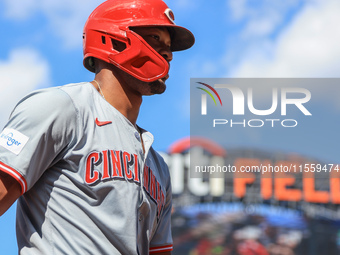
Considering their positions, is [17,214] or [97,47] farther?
[97,47]

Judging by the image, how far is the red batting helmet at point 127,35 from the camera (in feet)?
9.26

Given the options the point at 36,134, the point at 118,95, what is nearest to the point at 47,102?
the point at 36,134

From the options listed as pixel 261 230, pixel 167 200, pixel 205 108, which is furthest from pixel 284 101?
pixel 167 200

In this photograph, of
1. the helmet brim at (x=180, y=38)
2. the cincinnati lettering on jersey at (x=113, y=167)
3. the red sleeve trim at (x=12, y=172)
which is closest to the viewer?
the red sleeve trim at (x=12, y=172)

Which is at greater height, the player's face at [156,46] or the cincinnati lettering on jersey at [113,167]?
the player's face at [156,46]

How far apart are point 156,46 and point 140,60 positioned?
0.16 meters

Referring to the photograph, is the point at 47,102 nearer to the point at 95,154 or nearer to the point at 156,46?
the point at 95,154

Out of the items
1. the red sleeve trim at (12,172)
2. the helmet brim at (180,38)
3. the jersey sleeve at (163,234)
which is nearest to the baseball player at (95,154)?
the red sleeve trim at (12,172)

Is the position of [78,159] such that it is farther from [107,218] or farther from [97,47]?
[97,47]

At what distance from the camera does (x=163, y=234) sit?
10.6 feet

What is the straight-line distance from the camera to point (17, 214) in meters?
2.55

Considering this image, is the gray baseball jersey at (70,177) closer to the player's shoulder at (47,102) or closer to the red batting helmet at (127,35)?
the player's shoulder at (47,102)

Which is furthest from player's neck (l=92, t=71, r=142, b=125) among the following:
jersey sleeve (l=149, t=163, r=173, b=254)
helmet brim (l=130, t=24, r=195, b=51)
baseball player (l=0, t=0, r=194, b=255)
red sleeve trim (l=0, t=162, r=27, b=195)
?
red sleeve trim (l=0, t=162, r=27, b=195)

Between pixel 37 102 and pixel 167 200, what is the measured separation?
1.16 meters
